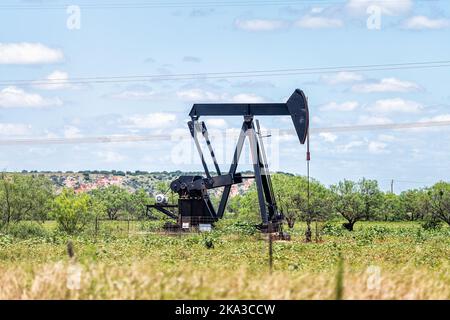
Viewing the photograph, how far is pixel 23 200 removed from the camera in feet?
168

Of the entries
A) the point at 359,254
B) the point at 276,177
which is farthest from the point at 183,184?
the point at 276,177

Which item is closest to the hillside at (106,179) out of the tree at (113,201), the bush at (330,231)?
the tree at (113,201)

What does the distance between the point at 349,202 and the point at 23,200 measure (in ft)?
75.1

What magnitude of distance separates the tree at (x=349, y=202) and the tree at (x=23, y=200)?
64.0ft

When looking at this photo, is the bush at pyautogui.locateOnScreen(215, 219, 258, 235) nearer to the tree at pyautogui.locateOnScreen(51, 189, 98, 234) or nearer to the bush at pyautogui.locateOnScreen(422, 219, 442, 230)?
the tree at pyautogui.locateOnScreen(51, 189, 98, 234)

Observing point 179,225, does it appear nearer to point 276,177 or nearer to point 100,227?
point 100,227

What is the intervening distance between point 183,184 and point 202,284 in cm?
2720

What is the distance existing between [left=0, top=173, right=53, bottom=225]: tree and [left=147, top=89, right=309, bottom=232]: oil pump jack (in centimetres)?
1552

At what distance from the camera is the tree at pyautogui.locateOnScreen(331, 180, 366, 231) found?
200 feet

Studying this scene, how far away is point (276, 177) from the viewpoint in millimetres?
76312

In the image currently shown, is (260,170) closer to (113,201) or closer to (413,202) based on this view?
(413,202)

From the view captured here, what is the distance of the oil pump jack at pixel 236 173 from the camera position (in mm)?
32875

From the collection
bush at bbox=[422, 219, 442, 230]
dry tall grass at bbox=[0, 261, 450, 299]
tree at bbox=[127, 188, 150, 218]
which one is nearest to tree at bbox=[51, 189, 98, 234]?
bush at bbox=[422, 219, 442, 230]
